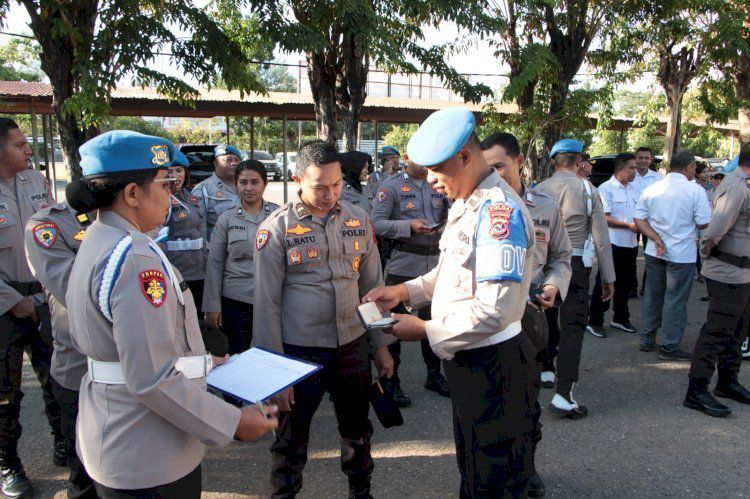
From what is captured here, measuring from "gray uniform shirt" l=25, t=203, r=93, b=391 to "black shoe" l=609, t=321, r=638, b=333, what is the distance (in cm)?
561

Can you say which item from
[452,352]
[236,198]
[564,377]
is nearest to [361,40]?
[236,198]

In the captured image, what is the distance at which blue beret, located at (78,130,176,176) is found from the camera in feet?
5.25

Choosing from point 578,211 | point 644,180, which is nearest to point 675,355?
Answer: point 578,211

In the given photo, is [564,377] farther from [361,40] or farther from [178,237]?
[361,40]

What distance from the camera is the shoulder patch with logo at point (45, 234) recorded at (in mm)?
2779

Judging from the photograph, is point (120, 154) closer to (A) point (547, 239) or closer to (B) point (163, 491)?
(B) point (163, 491)

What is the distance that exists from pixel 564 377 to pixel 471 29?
593 cm

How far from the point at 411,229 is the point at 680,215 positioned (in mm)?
2771

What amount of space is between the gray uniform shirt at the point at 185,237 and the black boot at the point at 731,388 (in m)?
4.15

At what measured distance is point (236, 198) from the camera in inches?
190

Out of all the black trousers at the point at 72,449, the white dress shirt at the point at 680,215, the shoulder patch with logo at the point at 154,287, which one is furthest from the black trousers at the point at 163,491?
the white dress shirt at the point at 680,215

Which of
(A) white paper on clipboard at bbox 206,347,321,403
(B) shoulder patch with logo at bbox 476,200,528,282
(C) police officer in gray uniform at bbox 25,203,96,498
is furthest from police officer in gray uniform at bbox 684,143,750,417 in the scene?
(C) police officer in gray uniform at bbox 25,203,96,498

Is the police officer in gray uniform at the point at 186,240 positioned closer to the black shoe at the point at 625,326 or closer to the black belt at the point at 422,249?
the black belt at the point at 422,249

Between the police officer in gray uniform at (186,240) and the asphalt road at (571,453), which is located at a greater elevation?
the police officer in gray uniform at (186,240)
